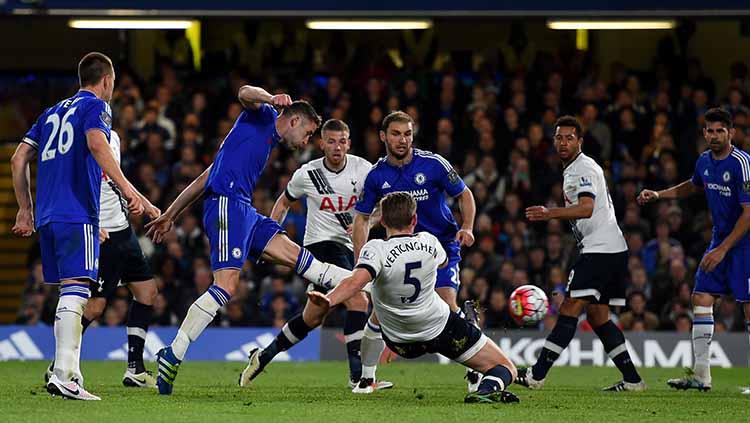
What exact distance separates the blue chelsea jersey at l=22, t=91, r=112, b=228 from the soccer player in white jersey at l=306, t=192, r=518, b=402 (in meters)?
1.93

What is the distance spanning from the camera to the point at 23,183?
9.49m

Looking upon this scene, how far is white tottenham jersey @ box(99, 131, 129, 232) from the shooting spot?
11430mm

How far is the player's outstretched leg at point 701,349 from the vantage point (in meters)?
11.5

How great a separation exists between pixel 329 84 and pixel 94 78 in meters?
11.0

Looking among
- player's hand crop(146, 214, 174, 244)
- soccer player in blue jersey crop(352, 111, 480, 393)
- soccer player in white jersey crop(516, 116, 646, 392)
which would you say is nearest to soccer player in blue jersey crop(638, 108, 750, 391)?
soccer player in white jersey crop(516, 116, 646, 392)

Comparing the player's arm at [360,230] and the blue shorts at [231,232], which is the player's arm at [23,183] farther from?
the player's arm at [360,230]

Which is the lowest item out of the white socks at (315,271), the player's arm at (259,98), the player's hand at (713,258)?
the white socks at (315,271)

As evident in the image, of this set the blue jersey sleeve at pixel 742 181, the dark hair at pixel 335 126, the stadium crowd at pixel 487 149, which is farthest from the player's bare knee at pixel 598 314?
the stadium crowd at pixel 487 149

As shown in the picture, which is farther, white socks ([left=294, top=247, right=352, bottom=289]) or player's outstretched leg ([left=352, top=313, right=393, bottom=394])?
player's outstretched leg ([left=352, top=313, right=393, bottom=394])

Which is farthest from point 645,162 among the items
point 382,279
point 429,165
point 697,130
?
point 382,279

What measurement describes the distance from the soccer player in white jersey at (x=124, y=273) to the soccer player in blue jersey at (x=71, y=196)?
1.63 meters

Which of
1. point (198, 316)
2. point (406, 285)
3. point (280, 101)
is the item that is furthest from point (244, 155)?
point (406, 285)

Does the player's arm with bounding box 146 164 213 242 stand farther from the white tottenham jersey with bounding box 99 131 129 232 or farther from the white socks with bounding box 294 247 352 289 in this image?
the white tottenham jersey with bounding box 99 131 129 232

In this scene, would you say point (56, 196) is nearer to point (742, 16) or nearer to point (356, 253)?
point (356, 253)
